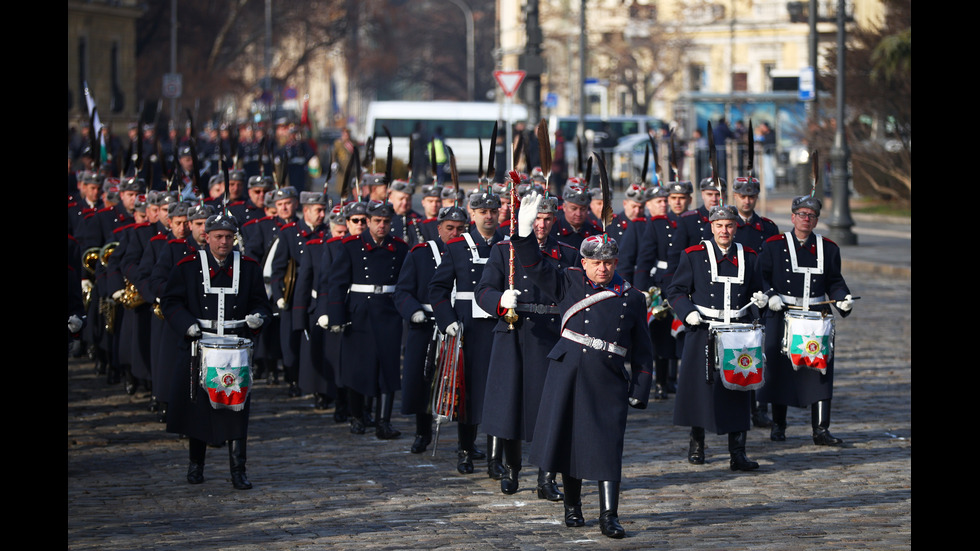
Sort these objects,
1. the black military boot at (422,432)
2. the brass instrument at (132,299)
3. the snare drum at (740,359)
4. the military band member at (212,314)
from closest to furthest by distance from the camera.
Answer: the military band member at (212,314)
the snare drum at (740,359)
the black military boot at (422,432)
the brass instrument at (132,299)

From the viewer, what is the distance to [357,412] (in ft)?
40.6


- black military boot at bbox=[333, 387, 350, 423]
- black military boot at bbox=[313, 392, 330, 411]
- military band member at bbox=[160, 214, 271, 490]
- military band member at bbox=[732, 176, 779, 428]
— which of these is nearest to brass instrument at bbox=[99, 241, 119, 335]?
black military boot at bbox=[313, 392, 330, 411]

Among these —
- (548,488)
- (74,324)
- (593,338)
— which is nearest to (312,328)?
(74,324)

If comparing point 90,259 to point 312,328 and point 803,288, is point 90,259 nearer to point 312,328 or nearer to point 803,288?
point 312,328

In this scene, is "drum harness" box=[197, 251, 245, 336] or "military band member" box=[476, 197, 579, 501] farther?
"drum harness" box=[197, 251, 245, 336]

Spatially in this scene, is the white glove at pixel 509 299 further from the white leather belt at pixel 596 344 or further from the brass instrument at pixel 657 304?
the brass instrument at pixel 657 304

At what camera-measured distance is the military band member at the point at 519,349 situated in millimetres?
9906

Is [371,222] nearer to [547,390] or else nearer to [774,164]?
[547,390]

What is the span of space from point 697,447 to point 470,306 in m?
1.89

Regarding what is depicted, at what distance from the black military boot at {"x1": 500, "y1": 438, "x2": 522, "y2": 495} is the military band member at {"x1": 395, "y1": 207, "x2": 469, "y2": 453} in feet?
4.62

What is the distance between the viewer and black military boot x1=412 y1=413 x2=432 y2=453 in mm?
11414

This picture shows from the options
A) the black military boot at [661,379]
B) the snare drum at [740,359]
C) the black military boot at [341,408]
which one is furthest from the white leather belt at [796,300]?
the black military boot at [341,408]

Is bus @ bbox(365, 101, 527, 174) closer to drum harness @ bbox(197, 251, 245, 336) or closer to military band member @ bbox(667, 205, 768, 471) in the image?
military band member @ bbox(667, 205, 768, 471)

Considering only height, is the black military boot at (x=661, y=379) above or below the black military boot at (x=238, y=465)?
above
